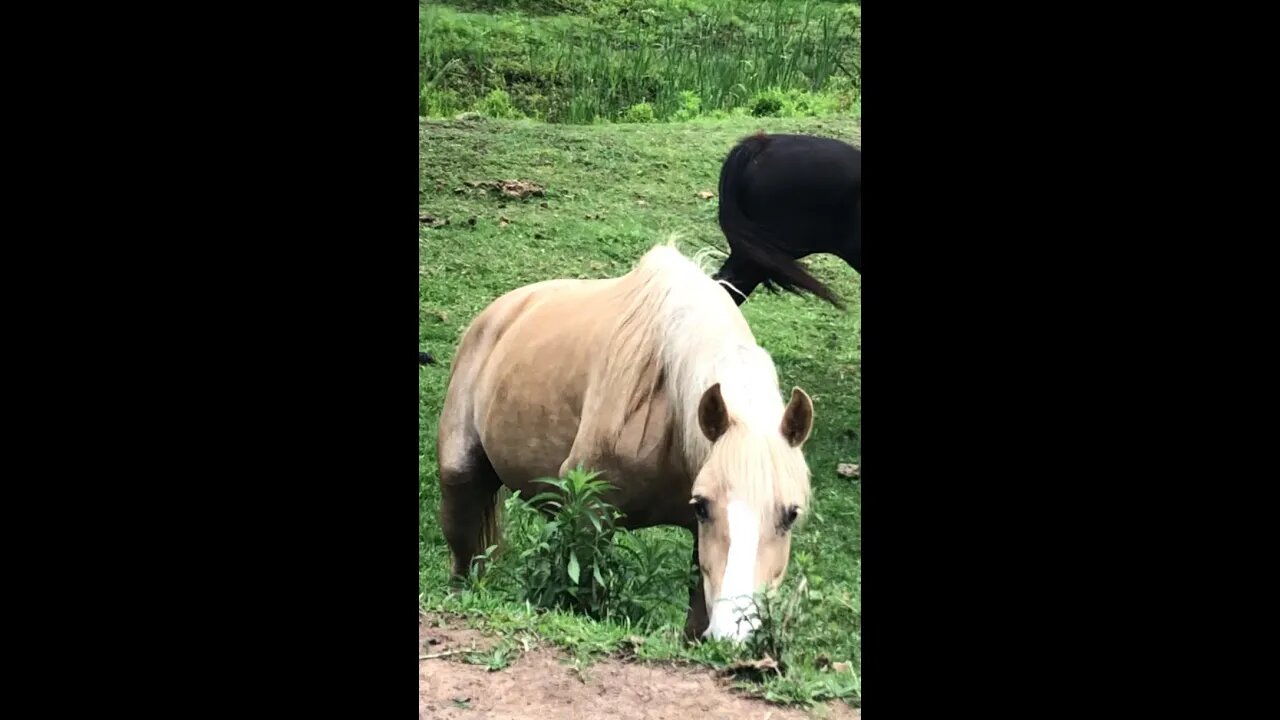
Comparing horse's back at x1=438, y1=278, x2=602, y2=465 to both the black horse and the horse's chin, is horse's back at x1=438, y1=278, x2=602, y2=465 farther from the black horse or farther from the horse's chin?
the horse's chin

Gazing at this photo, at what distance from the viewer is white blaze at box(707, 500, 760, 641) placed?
3.97 m

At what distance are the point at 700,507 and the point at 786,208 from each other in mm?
1216

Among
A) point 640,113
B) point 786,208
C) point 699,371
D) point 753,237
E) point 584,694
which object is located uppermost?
point 640,113

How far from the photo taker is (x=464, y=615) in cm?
432

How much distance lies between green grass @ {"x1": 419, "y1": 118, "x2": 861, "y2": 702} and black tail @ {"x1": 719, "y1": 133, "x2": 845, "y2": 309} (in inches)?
1.5

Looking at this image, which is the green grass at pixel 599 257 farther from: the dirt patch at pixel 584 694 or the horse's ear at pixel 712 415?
the horse's ear at pixel 712 415

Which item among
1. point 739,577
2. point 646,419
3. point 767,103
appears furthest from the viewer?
point 767,103

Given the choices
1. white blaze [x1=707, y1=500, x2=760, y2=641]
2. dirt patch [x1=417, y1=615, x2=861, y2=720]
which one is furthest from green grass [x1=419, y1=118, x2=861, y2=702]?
white blaze [x1=707, y1=500, x2=760, y2=641]

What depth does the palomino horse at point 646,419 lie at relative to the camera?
4004 mm

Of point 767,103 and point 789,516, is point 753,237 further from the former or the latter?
point 789,516

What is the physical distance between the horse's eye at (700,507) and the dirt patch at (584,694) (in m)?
0.46

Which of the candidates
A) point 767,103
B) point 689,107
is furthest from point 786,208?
point 689,107

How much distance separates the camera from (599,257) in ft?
15.7

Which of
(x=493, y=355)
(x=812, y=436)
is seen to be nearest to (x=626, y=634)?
(x=812, y=436)
